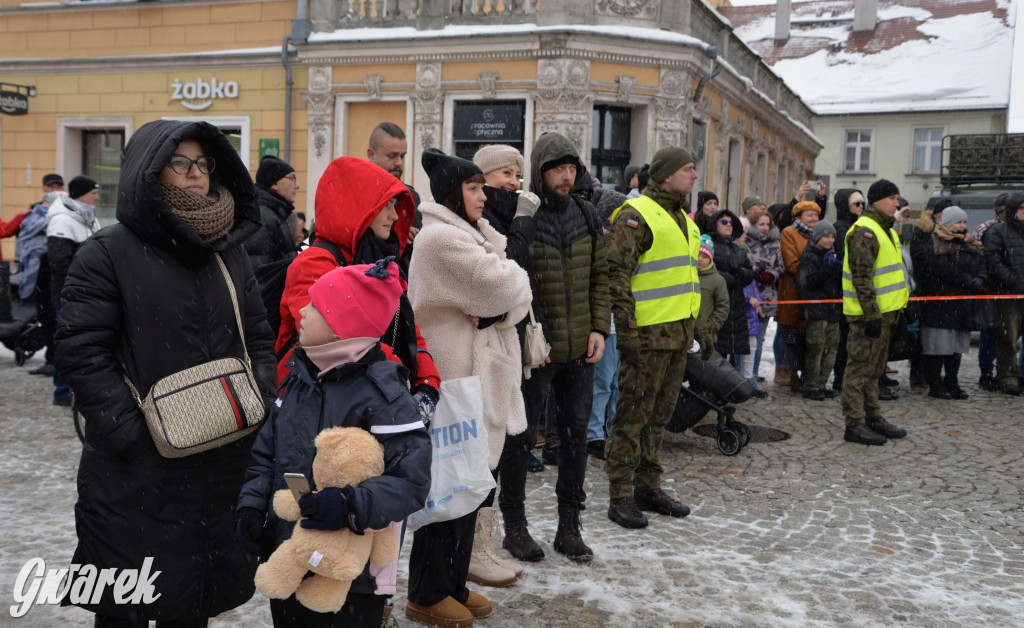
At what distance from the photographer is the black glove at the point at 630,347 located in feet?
16.8

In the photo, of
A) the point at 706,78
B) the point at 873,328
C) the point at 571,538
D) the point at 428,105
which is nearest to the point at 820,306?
the point at 873,328

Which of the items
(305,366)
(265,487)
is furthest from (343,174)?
(265,487)

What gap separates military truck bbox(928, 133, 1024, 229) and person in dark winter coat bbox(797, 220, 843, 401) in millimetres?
4436

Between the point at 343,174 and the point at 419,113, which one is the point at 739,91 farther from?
the point at 343,174

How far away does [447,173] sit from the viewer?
3877mm

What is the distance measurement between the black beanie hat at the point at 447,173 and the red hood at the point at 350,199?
58 centimetres

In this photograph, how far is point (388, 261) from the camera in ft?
8.76

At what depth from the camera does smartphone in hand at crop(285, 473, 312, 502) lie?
228 cm

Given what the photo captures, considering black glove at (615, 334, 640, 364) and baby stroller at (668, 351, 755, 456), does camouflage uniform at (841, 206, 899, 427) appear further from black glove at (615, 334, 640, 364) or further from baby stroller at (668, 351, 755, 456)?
black glove at (615, 334, 640, 364)

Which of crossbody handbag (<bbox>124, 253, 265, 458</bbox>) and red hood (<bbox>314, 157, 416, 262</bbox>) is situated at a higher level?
red hood (<bbox>314, 157, 416, 262</bbox>)

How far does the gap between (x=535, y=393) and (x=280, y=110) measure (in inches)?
544

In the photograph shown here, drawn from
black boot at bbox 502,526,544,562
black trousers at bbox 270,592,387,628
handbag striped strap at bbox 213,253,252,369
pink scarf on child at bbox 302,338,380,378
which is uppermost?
handbag striped strap at bbox 213,253,252,369

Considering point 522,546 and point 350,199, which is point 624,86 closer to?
point 522,546

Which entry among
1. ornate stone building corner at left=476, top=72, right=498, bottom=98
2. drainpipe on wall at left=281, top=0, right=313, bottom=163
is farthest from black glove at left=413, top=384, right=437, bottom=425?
drainpipe on wall at left=281, top=0, right=313, bottom=163
